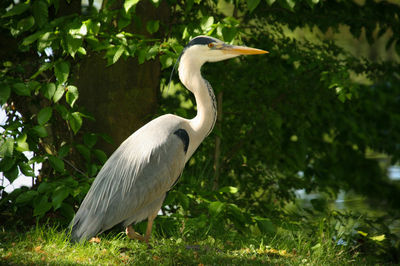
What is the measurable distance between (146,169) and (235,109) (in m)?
2.56

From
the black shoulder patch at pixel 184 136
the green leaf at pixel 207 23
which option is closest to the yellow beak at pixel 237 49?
the green leaf at pixel 207 23

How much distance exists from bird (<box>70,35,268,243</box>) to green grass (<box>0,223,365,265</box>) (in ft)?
0.56

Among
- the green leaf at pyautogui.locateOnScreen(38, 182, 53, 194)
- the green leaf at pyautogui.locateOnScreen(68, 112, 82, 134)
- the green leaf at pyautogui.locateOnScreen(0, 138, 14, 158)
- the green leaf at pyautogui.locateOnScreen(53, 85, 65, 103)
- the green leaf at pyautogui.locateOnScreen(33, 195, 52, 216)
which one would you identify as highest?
the green leaf at pyautogui.locateOnScreen(53, 85, 65, 103)

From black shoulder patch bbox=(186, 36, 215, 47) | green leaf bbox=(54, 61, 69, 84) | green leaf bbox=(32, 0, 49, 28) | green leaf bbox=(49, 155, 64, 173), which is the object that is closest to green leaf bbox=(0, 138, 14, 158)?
green leaf bbox=(49, 155, 64, 173)

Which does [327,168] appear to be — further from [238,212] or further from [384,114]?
[238,212]

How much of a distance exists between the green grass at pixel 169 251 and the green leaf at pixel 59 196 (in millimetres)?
230

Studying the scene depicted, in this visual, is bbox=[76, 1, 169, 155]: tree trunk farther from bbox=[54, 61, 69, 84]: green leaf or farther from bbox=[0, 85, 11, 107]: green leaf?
bbox=[0, 85, 11, 107]: green leaf

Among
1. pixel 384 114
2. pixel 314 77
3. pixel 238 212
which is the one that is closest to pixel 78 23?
pixel 238 212

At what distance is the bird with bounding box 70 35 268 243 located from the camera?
4156 mm

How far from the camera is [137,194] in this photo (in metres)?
4.18

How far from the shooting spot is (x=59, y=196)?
4387 mm

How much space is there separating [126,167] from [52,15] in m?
2.53

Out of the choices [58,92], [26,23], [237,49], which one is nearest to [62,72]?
[58,92]

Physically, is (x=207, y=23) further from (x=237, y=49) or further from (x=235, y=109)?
(x=235, y=109)
